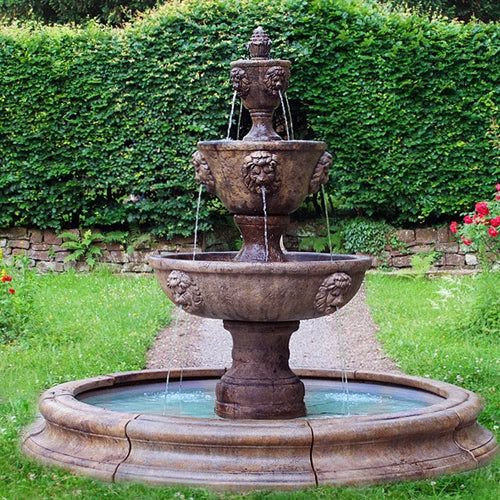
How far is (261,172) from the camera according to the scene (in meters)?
5.90

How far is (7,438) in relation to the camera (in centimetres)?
604

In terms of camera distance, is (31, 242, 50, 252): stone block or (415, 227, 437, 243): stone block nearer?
(415, 227, 437, 243): stone block

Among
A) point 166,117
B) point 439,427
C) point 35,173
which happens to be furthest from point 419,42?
point 439,427

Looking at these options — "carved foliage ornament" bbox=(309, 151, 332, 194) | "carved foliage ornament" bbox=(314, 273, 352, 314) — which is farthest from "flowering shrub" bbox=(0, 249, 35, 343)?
"carved foliage ornament" bbox=(314, 273, 352, 314)

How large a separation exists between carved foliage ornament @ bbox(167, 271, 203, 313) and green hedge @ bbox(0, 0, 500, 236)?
8886 millimetres

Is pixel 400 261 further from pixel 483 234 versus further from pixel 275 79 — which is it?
pixel 275 79

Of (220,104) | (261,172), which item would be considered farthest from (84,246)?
(261,172)

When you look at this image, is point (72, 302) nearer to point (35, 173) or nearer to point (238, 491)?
point (35, 173)

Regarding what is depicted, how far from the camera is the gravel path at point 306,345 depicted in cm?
948

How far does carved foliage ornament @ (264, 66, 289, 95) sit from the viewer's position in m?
6.30

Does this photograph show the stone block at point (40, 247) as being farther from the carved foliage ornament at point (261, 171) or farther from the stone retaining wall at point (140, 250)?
the carved foliage ornament at point (261, 171)

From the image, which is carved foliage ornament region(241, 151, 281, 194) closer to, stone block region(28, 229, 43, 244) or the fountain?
the fountain

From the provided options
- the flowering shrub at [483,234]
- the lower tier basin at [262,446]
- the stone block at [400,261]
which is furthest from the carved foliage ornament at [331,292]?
the stone block at [400,261]

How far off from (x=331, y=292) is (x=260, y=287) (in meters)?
0.48
